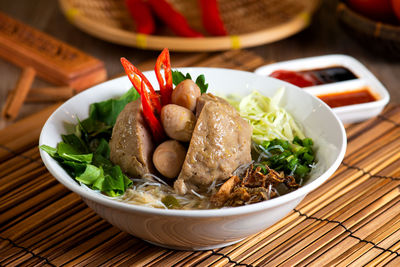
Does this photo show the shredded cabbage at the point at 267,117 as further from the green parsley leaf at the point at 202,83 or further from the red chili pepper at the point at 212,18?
the red chili pepper at the point at 212,18

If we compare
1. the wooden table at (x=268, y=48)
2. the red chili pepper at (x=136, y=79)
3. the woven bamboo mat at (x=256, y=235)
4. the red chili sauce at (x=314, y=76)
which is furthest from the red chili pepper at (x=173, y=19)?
the red chili pepper at (x=136, y=79)

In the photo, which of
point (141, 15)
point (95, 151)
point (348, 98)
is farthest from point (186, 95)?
point (141, 15)

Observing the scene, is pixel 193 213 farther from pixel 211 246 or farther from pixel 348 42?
pixel 348 42

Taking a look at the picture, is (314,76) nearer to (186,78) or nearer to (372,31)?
(372,31)

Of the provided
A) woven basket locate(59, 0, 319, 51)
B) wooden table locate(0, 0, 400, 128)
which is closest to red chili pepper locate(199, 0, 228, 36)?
woven basket locate(59, 0, 319, 51)

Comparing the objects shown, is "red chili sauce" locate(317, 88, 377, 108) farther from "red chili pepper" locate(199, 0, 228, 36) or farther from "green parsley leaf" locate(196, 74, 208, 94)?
"red chili pepper" locate(199, 0, 228, 36)

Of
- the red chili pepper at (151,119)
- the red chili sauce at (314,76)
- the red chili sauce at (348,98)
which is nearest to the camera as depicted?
the red chili pepper at (151,119)
